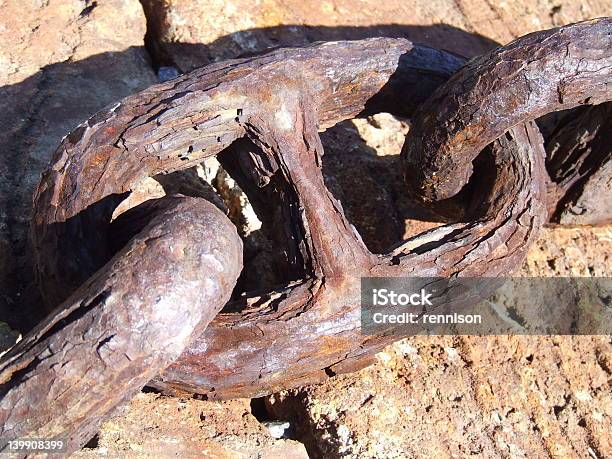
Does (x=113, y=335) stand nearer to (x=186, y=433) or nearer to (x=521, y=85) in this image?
(x=186, y=433)

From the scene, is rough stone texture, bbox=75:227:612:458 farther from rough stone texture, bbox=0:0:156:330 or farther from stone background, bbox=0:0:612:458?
rough stone texture, bbox=0:0:156:330

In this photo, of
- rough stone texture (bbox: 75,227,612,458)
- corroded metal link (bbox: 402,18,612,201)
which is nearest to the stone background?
rough stone texture (bbox: 75,227,612,458)

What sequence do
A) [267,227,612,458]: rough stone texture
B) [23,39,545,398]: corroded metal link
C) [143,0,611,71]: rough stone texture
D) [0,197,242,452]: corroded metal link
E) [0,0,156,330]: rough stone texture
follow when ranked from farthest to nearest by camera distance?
1. [143,0,611,71]: rough stone texture
2. [0,0,156,330]: rough stone texture
3. [267,227,612,458]: rough stone texture
4. [23,39,545,398]: corroded metal link
5. [0,197,242,452]: corroded metal link

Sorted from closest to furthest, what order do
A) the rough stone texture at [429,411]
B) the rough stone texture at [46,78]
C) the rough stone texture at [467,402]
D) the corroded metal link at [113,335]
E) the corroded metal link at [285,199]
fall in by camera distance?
1. the corroded metal link at [113,335]
2. the corroded metal link at [285,199]
3. the rough stone texture at [429,411]
4. the rough stone texture at [467,402]
5. the rough stone texture at [46,78]

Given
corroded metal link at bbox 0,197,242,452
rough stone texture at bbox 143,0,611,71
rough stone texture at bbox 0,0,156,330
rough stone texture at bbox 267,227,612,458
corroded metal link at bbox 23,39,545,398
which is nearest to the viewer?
corroded metal link at bbox 0,197,242,452

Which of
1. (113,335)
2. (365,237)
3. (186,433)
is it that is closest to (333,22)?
(365,237)

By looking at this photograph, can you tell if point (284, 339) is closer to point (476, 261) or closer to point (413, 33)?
point (476, 261)

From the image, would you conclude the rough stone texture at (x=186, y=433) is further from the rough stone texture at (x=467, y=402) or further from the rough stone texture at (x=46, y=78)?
the rough stone texture at (x=46, y=78)

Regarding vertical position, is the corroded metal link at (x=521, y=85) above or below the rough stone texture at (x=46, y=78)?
below

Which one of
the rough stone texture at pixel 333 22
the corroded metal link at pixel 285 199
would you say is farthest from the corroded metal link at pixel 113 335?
the rough stone texture at pixel 333 22
